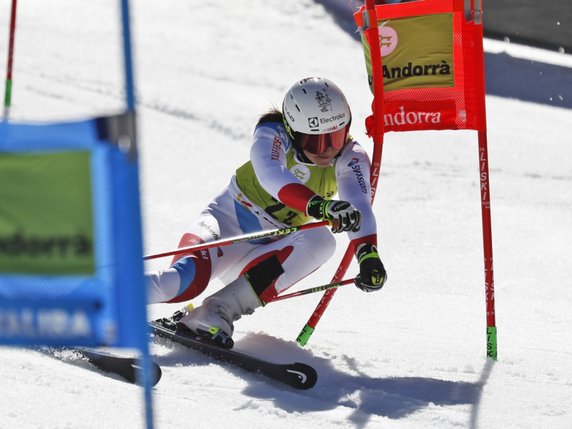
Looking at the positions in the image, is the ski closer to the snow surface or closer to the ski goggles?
the snow surface

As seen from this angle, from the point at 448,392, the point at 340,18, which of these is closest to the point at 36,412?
the point at 448,392

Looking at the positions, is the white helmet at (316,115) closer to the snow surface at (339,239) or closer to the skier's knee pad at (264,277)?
the skier's knee pad at (264,277)

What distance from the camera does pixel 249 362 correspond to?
500 centimetres

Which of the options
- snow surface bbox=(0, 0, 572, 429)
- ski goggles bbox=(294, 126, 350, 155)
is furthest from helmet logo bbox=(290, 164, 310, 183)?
snow surface bbox=(0, 0, 572, 429)

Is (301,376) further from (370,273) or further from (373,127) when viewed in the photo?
(373,127)

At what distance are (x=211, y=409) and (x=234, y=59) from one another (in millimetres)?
9293

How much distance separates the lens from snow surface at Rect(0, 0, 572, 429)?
172 inches

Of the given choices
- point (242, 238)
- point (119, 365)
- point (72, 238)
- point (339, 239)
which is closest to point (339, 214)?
point (242, 238)

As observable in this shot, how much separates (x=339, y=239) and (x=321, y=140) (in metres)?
2.79

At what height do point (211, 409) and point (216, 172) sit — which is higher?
point (216, 172)

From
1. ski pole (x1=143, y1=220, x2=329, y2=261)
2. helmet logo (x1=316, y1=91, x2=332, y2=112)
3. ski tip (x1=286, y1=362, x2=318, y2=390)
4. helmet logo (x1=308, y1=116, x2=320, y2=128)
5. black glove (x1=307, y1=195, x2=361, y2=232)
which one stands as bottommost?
ski tip (x1=286, y1=362, x2=318, y2=390)

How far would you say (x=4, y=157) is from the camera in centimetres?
301

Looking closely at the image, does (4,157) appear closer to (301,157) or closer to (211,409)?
(211,409)

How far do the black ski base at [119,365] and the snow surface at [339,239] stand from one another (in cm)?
14
